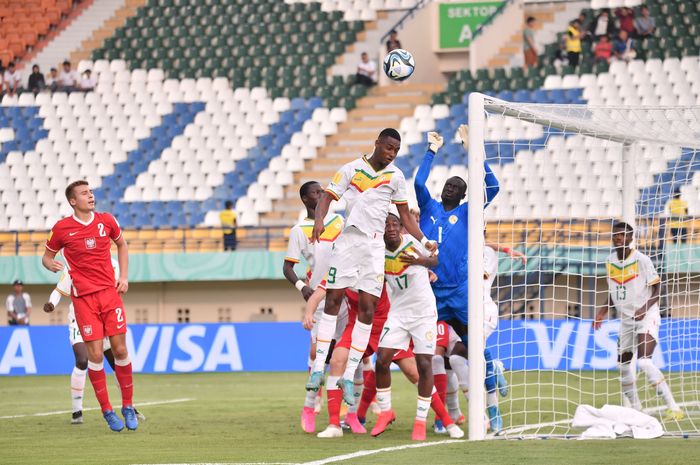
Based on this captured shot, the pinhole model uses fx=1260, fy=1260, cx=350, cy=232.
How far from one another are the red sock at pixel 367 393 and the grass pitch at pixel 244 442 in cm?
36

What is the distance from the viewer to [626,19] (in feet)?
96.7

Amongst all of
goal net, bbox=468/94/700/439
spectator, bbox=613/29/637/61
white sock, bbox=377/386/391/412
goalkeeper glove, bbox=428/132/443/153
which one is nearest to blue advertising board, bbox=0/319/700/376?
goal net, bbox=468/94/700/439

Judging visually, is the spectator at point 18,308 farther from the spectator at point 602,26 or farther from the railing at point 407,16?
the spectator at point 602,26

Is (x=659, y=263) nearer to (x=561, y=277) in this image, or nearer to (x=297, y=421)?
(x=561, y=277)

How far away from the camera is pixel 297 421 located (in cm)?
1247

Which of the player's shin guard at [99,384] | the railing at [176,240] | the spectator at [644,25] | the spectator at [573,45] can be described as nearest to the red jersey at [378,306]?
the player's shin guard at [99,384]

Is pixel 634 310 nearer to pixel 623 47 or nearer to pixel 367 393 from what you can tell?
pixel 367 393

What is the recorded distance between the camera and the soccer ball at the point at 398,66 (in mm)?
11539

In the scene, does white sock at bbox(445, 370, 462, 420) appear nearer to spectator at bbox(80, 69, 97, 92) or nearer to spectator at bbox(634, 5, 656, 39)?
spectator at bbox(634, 5, 656, 39)

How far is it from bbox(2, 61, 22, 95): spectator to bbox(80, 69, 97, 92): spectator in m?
1.79

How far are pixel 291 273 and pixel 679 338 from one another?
21.9ft

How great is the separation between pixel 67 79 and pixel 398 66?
22.6m

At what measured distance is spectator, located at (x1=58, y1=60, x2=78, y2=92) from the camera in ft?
107

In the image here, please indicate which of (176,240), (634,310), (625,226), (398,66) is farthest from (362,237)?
(176,240)
